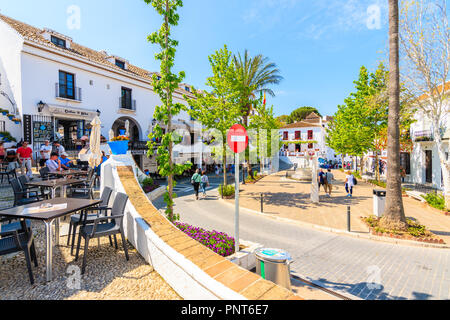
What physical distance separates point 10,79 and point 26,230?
1654 cm

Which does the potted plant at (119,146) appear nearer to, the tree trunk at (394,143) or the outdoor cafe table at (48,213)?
the outdoor cafe table at (48,213)

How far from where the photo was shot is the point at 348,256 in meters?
6.15

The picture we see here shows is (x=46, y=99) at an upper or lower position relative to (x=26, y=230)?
upper

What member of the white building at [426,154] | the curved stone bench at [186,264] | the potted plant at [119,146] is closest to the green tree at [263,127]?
the white building at [426,154]

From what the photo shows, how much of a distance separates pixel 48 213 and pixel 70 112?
51.1ft

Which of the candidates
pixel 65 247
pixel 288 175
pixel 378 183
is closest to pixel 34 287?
pixel 65 247

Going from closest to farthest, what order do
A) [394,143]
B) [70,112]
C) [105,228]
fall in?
[105,228] → [394,143] → [70,112]

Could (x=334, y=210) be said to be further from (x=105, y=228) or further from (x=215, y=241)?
(x=105, y=228)

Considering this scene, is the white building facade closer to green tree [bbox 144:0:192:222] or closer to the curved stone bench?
green tree [bbox 144:0:192:222]

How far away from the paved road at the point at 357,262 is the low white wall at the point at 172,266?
3.41 meters

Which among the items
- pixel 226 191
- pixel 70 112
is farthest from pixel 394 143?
pixel 70 112

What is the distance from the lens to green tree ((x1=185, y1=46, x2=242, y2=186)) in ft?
45.3

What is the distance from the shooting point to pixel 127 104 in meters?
21.0

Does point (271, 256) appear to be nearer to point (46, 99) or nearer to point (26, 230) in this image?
point (26, 230)
